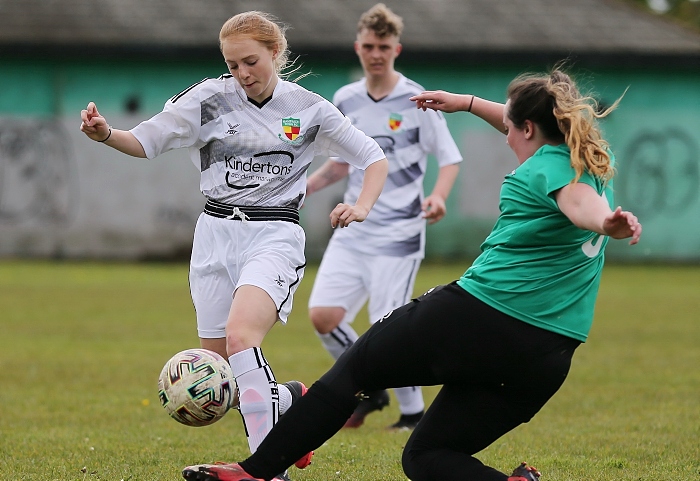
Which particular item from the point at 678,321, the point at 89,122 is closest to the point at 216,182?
the point at 89,122

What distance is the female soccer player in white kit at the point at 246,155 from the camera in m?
5.20

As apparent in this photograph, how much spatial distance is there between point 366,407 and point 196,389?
2.93 m

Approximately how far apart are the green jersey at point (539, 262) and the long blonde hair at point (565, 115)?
8cm

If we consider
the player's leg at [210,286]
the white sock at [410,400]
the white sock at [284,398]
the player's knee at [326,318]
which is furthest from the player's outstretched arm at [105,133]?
the white sock at [410,400]

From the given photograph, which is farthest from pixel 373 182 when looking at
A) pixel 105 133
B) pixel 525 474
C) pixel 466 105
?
pixel 525 474

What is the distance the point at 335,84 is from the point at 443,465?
64.0 feet

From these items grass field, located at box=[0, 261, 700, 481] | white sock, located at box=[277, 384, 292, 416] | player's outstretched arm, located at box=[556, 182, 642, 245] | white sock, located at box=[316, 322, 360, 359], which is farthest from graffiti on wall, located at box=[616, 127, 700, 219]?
player's outstretched arm, located at box=[556, 182, 642, 245]

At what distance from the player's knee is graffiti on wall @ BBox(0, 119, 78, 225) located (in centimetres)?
1678

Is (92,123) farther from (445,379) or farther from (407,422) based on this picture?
(407,422)

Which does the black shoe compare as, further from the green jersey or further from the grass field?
the green jersey

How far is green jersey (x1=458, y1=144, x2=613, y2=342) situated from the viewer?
4.16 meters

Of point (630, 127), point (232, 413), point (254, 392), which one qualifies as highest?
point (630, 127)

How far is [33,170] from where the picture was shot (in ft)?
75.5

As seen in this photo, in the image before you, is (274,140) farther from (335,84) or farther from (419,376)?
(335,84)
